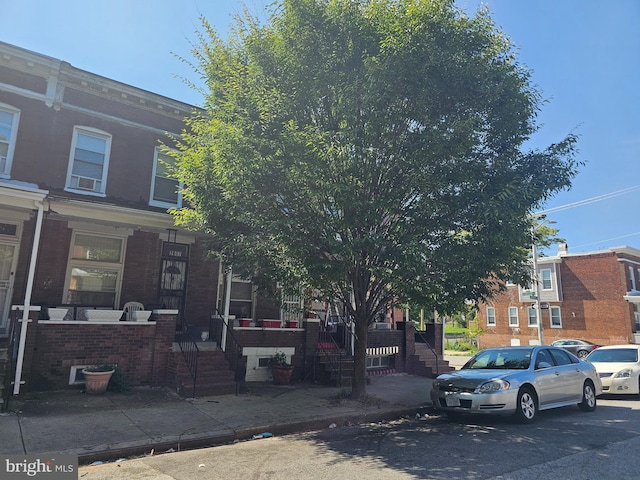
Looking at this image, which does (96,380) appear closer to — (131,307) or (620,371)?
(131,307)

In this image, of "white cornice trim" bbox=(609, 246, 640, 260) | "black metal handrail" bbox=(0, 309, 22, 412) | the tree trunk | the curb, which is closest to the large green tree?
the tree trunk

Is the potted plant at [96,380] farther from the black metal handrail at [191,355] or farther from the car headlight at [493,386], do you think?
the car headlight at [493,386]

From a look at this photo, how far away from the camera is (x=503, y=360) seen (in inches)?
373

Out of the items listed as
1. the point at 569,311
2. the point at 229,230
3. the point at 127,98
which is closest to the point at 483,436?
the point at 229,230

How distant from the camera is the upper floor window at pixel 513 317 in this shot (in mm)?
37450

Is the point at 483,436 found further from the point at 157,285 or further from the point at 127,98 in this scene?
the point at 127,98

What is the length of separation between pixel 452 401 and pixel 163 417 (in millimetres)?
5400

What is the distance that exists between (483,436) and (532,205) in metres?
4.41

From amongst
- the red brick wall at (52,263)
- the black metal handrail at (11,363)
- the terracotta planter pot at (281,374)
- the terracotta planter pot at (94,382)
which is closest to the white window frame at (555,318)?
the terracotta planter pot at (281,374)

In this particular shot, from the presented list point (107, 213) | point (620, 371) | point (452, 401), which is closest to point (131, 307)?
point (107, 213)

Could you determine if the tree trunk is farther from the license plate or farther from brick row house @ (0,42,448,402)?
brick row house @ (0,42,448,402)

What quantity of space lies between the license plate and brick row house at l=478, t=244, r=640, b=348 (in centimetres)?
2415

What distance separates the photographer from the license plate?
8.48 meters

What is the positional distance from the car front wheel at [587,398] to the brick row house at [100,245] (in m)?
6.91
